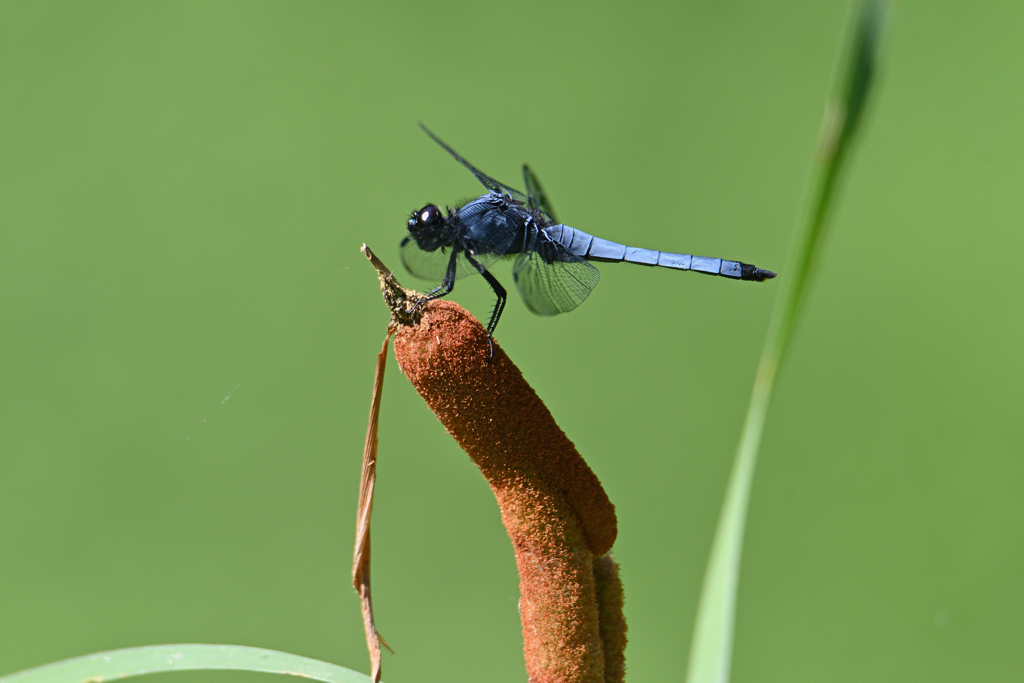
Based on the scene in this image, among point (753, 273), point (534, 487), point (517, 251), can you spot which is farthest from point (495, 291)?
point (534, 487)

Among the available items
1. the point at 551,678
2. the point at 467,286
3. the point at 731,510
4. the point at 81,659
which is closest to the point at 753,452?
the point at 731,510

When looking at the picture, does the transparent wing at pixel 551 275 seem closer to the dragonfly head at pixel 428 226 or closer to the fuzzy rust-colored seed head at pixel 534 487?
the dragonfly head at pixel 428 226

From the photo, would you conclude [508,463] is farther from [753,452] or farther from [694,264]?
[694,264]

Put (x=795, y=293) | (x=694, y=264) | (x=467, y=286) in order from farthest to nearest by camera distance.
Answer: (x=467, y=286), (x=694, y=264), (x=795, y=293)

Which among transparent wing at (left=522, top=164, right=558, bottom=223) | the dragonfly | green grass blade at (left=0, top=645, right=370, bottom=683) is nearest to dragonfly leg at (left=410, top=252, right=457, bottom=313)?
the dragonfly

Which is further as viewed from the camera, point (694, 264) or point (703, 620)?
point (694, 264)

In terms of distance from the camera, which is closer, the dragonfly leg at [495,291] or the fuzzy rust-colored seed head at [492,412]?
the fuzzy rust-colored seed head at [492,412]

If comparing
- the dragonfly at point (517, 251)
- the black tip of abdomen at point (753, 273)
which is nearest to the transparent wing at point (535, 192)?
the dragonfly at point (517, 251)

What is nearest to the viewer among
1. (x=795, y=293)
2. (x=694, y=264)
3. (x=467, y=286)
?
(x=795, y=293)
